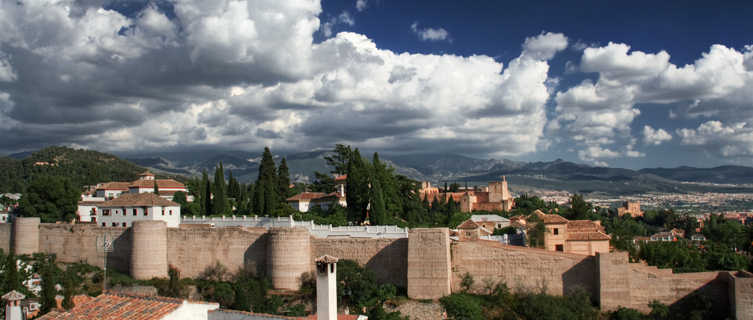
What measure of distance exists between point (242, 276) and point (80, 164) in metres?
101

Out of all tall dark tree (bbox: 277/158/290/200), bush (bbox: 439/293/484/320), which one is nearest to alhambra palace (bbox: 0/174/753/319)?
bush (bbox: 439/293/484/320)

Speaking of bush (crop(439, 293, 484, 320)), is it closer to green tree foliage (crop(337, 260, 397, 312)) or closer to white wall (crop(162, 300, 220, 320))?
green tree foliage (crop(337, 260, 397, 312))

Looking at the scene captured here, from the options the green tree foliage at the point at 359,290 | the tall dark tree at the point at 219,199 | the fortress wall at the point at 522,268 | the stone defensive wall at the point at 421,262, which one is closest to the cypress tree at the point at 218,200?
the tall dark tree at the point at 219,199

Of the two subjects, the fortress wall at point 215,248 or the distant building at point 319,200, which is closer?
the fortress wall at point 215,248

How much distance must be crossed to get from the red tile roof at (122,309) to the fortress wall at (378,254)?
12831 millimetres

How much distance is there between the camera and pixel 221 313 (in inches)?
715

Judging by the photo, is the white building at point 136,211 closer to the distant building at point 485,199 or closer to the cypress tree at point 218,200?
the cypress tree at point 218,200

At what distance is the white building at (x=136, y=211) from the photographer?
37094 millimetres

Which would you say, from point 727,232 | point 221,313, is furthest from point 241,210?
point 727,232

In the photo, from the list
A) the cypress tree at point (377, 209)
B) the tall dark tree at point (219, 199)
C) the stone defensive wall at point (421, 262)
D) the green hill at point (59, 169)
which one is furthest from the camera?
the green hill at point (59, 169)

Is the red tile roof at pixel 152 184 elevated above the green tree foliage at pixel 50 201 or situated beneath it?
elevated above

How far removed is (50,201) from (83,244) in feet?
33.8

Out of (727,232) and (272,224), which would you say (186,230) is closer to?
(272,224)

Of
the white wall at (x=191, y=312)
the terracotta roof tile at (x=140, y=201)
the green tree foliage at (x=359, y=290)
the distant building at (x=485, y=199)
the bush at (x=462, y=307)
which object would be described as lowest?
the bush at (x=462, y=307)
